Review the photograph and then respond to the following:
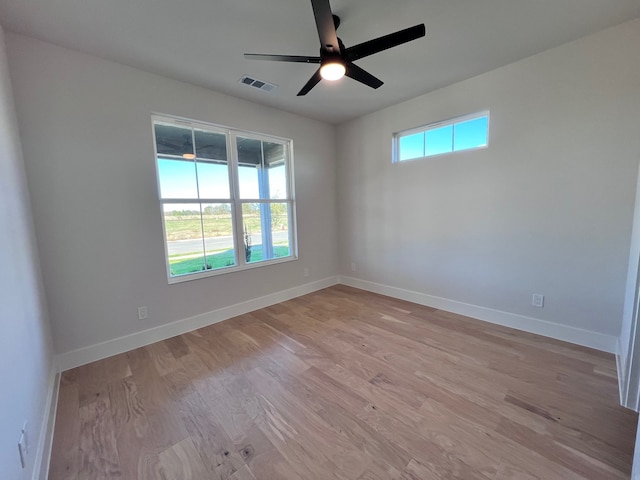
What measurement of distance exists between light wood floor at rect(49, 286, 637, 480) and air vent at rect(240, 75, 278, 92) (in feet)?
8.88

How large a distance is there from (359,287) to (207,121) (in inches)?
125

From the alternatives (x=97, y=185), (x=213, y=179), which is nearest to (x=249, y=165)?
(x=213, y=179)

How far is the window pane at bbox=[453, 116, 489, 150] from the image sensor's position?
2781mm

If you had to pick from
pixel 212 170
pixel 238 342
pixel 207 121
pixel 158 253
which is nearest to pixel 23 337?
pixel 158 253

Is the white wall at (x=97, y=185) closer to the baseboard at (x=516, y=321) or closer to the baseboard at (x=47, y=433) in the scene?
the baseboard at (x=47, y=433)

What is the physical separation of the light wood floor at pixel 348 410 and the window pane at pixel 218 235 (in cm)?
95

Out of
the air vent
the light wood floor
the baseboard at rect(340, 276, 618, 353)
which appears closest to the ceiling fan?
the air vent

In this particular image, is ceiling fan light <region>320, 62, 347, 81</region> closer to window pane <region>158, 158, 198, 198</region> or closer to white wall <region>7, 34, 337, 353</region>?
white wall <region>7, 34, 337, 353</region>

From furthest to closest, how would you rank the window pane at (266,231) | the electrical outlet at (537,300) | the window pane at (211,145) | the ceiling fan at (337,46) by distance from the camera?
1. the window pane at (266,231)
2. the window pane at (211,145)
3. the electrical outlet at (537,300)
4. the ceiling fan at (337,46)

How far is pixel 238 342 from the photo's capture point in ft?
8.43

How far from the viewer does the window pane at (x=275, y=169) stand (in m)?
3.57

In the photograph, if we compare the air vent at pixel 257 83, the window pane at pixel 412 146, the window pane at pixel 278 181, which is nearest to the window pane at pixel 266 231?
the window pane at pixel 278 181

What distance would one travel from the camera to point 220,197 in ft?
10.1

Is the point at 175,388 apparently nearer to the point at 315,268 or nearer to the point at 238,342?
the point at 238,342
